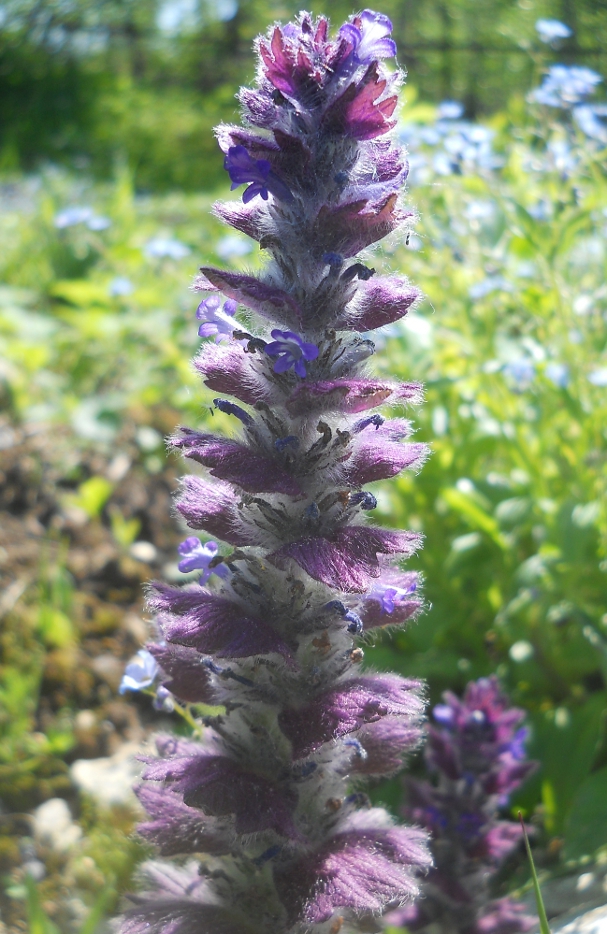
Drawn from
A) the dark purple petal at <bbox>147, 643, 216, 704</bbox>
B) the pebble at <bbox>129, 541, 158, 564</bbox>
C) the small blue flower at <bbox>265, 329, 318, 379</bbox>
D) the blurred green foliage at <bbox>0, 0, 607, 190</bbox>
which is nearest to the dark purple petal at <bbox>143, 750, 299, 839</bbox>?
the dark purple petal at <bbox>147, 643, 216, 704</bbox>

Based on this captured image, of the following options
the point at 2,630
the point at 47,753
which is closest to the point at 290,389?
the point at 47,753

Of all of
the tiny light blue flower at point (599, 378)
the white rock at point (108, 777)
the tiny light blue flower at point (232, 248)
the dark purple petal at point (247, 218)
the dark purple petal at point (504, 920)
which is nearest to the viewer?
the dark purple petal at point (247, 218)

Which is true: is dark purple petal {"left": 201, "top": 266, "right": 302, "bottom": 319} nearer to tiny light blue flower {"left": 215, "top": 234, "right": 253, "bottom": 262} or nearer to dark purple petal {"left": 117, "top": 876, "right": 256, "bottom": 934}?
dark purple petal {"left": 117, "top": 876, "right": 256, "bottom": 934}

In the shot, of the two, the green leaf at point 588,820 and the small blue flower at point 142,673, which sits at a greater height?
the small blue flower at point 142,673

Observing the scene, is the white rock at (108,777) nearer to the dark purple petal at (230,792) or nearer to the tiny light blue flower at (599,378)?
the dark purple petal at (230,792)

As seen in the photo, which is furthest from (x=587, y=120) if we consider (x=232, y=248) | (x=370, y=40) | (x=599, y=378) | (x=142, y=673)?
(x=142, y=673)

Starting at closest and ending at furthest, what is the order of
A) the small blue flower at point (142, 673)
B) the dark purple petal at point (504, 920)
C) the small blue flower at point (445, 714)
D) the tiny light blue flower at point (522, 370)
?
the small blue flower at point (142, 673), the dark purple petal at point (504, 920), the small blue flower at point (445, 714), the tiny light blue flower at point (522, 370)

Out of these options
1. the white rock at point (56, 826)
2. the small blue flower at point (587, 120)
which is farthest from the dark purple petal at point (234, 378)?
the small blue flower at point (587, 120)
